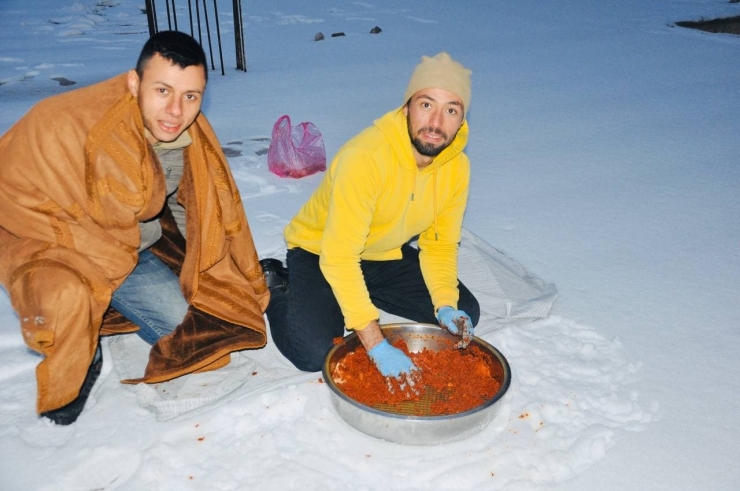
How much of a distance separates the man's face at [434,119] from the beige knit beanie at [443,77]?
18 millimetres

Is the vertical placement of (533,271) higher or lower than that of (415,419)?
lower

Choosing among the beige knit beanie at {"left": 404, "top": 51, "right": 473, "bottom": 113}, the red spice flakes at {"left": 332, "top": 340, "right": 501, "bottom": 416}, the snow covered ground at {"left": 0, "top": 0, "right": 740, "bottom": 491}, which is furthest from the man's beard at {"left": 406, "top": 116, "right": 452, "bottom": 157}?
the snow covered ground at {"left": 0, "top": 0, "right": 740, "bottom": 491}

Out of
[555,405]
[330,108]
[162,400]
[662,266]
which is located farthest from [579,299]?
[330,108]

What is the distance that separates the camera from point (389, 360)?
208 centimetres

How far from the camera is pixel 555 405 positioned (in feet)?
7.09

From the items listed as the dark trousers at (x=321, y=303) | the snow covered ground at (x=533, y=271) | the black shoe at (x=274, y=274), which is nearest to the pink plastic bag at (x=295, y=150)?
the snow covered ground at (x=533, y=271)

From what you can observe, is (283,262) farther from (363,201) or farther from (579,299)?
(579,299)

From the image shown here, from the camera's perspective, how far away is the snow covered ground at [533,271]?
75.3 inches

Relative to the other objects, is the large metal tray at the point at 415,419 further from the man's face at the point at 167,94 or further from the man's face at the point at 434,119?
the man's face at the point at 167,94

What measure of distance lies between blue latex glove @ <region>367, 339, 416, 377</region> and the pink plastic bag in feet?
6.24

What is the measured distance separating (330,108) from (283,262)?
2.41 metres

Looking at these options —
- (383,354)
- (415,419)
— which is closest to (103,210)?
(383,354)

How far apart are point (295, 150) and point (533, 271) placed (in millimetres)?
1494

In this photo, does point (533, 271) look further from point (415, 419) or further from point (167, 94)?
point (167, 94)
